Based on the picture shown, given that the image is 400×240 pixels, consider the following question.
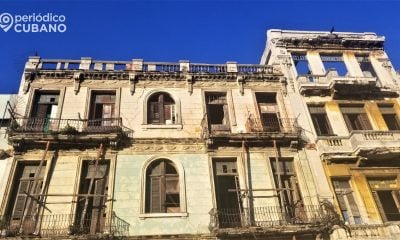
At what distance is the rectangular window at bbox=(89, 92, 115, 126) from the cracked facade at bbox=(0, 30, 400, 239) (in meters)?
→ 0.06

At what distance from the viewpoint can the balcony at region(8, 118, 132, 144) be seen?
14016 mm

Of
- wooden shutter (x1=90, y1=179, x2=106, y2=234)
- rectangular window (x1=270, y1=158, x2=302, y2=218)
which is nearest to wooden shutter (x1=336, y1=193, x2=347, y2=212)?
rectangular window (x1=270, y1=158, x2=302, y2=218)

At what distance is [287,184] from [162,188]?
19.8 ft

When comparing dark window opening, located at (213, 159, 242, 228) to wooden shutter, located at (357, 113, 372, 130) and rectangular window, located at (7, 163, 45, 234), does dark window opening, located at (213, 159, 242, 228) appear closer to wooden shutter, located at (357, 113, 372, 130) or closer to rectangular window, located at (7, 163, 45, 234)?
rectangular window, located at (7, 163, 45, 234)

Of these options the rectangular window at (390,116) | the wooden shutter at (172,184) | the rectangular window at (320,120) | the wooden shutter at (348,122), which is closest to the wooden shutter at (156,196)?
the wooden shutter at (172,184)

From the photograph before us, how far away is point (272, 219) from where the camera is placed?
13.5 m

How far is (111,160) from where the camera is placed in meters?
14.4

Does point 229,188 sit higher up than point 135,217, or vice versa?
point 229,188

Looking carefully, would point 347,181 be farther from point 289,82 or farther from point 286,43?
point 286,43

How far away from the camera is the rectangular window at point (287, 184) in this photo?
14258mm

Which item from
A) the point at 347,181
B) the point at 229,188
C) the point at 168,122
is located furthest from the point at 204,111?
the point at 347,181

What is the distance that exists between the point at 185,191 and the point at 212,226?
2012 mm

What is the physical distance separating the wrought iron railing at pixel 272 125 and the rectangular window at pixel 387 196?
4466 millimetres

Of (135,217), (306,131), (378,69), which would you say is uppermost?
(378,69)
